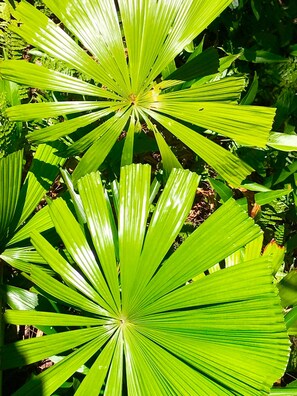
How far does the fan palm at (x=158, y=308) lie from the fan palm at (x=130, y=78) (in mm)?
151

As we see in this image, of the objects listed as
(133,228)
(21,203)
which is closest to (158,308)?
(133,228)

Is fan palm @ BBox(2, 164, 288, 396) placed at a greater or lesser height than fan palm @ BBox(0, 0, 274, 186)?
lesser

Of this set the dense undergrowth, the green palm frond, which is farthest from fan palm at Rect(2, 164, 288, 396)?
the green palm frond

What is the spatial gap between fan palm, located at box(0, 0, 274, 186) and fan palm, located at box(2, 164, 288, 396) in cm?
15

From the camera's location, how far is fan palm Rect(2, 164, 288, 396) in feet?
3.36

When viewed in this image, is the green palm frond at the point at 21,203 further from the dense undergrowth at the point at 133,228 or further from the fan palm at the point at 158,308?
the fan palm at the point at 158,308

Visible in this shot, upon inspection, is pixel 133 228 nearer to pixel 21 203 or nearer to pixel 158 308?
pixel 158 308

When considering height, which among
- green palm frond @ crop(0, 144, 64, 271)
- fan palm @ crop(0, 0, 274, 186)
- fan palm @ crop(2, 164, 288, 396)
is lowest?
fan palm @ crop(2, 164, 288, 396)

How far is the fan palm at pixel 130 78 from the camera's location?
1.27 m

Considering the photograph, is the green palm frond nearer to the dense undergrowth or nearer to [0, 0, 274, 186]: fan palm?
the dense undergrowth

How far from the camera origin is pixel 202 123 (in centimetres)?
125

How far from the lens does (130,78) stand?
1.31 m

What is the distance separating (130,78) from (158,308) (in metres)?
0.62

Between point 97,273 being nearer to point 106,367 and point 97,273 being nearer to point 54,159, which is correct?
point 106,367
